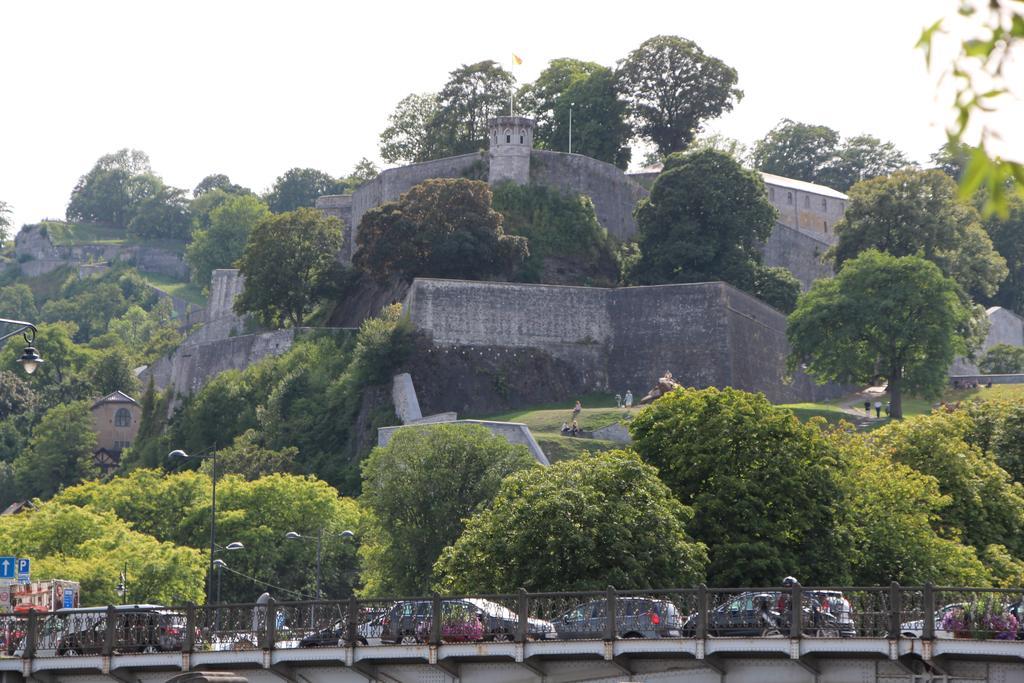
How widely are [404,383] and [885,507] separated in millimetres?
37937

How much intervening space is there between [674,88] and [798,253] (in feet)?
39.2

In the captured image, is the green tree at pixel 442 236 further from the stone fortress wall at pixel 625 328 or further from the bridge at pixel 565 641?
the bridge at pixel 565 641

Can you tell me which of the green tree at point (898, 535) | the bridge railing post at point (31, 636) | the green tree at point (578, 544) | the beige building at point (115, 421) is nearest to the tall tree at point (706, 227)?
the green tree at point (898, 535)

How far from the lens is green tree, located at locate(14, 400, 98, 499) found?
114062 mm

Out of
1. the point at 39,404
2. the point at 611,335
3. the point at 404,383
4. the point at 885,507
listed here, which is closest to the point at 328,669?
the point at 885,507

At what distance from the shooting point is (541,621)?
2981 cm

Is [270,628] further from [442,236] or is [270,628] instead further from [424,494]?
[442,236]

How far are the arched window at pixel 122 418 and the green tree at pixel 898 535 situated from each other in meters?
85.4

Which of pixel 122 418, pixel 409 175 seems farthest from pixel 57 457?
pixel 409 175

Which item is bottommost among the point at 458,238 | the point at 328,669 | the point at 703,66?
the point at 328,669

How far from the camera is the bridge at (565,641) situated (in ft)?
88.1

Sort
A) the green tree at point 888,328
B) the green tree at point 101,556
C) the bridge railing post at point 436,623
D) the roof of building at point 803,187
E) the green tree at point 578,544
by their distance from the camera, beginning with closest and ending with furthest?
the bridge railing post at point 436,623, the green tree at point 578,544, the green tree at point 101,556, the green tree at point 888,328, the roof of building at point 803,187

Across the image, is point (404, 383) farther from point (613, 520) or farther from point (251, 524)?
point (613, 520)

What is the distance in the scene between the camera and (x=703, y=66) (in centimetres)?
10956
